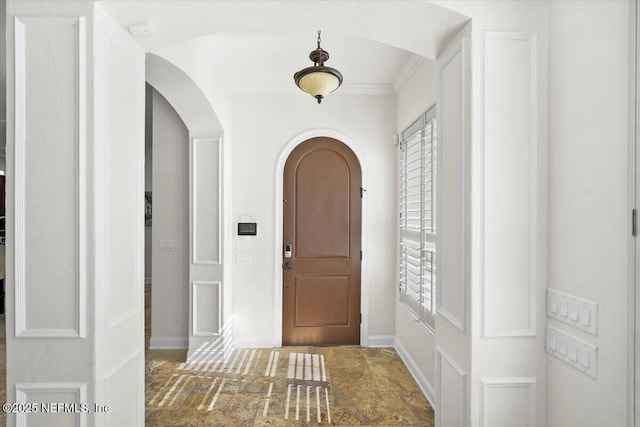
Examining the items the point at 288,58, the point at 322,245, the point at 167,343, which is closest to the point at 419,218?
the point at 322,245

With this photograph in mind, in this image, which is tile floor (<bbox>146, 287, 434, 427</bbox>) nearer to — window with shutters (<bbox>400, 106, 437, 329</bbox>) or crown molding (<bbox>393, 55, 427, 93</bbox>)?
window with shutters (<bbox>400, 106, 437, 329</bbox>)

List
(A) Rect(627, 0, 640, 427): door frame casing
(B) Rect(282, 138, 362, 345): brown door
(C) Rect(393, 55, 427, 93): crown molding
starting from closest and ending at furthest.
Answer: (A) Rect(627, 0, 640, 427): door frame casing, (C) Rect(393, 55, 427, 93): crown molding, (B) Rect(282, 138, 362, 345): brown door

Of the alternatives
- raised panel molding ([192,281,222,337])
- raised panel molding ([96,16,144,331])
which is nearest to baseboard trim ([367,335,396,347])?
raised panel molding ([192,281,222,337])

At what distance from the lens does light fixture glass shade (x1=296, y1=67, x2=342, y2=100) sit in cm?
236

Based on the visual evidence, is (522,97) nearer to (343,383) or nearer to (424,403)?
(424,403)

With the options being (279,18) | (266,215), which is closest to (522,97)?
(279,18)

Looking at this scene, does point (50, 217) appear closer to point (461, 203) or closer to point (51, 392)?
point (51, 392)

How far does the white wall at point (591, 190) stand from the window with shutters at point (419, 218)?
1060 millimetres

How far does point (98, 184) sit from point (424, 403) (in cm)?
256

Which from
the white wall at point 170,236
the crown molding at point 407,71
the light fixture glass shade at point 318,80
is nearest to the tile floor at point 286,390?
the white wall at point 170,236

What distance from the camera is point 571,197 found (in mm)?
1368

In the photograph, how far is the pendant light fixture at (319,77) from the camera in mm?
2357

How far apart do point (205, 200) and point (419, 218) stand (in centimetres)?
195

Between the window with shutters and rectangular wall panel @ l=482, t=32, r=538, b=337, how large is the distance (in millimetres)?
A: 884
